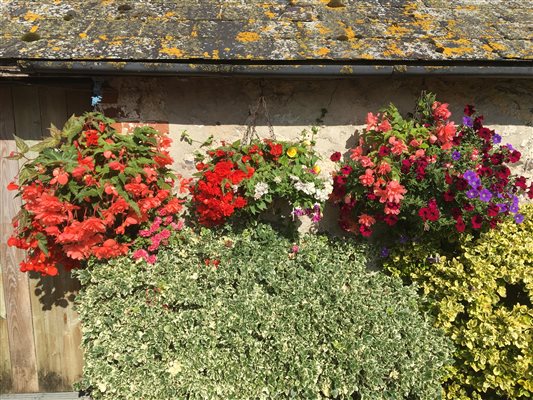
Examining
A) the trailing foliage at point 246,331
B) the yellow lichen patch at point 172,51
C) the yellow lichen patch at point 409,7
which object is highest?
the yellow lichen patch at point 409,7

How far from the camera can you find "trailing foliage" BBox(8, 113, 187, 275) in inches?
104

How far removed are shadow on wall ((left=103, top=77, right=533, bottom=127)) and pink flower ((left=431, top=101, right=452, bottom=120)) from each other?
233mm

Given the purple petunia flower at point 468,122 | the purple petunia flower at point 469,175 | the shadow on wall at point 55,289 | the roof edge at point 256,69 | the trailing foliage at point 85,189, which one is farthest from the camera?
the shadow on wall at point 55,289

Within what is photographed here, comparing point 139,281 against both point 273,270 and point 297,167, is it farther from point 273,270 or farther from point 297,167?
point 297,167

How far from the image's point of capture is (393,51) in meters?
2.89

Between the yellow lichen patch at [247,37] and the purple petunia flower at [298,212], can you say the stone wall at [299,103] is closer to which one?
the yellow lichen patch at [247,37]

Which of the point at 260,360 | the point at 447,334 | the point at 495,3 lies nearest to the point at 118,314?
the point at 260,360

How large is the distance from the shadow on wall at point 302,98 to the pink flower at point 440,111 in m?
0.23

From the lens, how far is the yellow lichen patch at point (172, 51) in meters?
2.79

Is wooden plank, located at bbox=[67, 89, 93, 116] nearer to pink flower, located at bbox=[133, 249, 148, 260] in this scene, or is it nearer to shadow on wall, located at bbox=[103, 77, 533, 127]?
shadow on wall, located at bbox=[103, 77, 533, 127]

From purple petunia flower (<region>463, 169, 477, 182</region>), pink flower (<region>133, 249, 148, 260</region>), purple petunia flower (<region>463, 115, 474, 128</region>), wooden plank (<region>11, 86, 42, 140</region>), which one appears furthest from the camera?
wooden plank (<region>11, 86, 42, 140</region>)

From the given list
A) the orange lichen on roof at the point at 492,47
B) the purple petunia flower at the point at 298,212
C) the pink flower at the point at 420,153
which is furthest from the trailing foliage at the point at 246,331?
the orange lichen on roof at the point at 492,47

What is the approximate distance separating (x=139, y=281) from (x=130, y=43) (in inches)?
65.7

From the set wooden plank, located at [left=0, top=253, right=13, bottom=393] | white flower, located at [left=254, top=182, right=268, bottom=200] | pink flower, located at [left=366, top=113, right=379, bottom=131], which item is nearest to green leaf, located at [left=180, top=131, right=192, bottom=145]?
white flower, located at [left=254, top=182, right=268, bottom=200]
